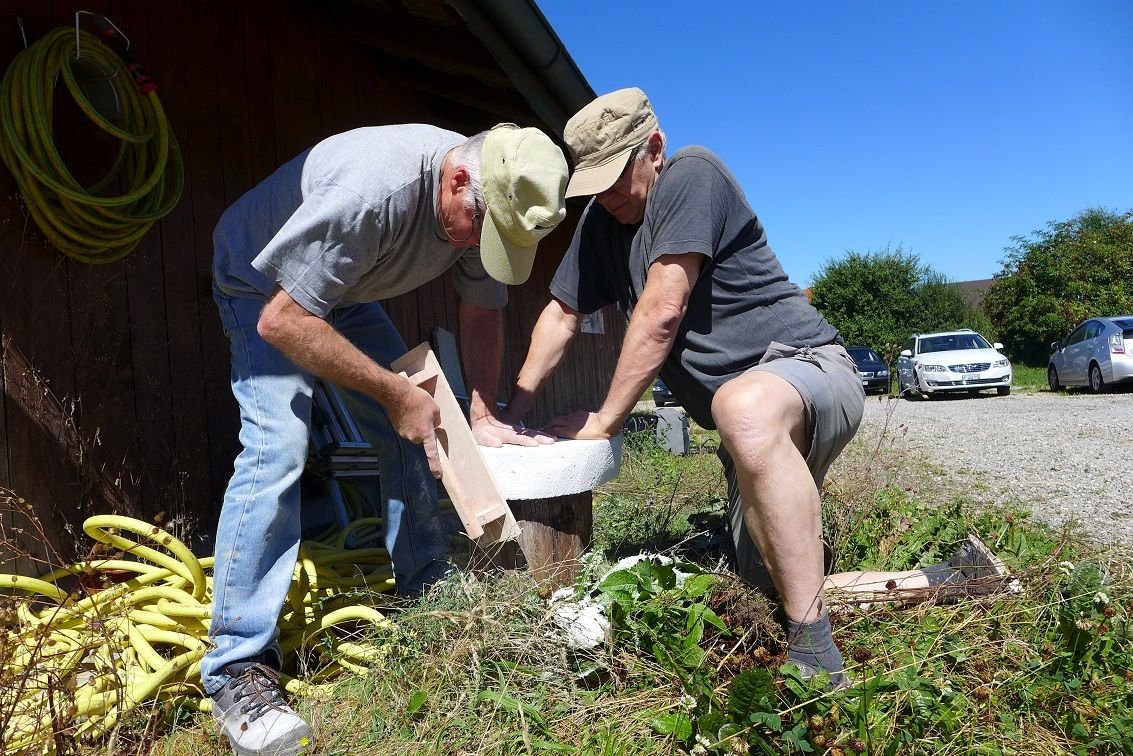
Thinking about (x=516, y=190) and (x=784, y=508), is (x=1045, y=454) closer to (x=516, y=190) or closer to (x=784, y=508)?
(x=784, y=508)

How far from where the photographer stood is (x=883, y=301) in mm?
31266

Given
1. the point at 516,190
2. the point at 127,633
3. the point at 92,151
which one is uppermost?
the point at 92,151

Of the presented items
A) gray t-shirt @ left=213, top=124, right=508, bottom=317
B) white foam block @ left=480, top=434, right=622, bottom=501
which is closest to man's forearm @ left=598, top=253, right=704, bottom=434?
white foam block @ left=480, top=434, right=622, bottom=501

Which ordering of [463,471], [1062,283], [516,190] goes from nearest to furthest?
[516,190]
[463,471]
[1062,283]

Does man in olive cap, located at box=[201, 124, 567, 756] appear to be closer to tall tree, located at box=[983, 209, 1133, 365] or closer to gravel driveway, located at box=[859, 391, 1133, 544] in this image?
gravel driveway, located at box=[859, 391, 1133, 544]

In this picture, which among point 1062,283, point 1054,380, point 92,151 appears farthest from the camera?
point 1062,283

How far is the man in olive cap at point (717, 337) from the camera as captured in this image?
207 centimetres

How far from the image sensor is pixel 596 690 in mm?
1995

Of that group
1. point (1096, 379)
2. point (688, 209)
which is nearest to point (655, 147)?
point (688, 209)

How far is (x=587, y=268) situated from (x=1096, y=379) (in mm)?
15700

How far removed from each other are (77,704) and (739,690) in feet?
5.07

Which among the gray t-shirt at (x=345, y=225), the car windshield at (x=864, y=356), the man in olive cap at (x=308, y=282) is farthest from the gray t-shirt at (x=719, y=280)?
the car windshield at (x=864, y=356)

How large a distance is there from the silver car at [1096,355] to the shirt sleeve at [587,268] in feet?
48.6

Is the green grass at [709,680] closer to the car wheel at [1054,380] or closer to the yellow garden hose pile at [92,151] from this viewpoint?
the yellow garden hose pile at [92,151]
